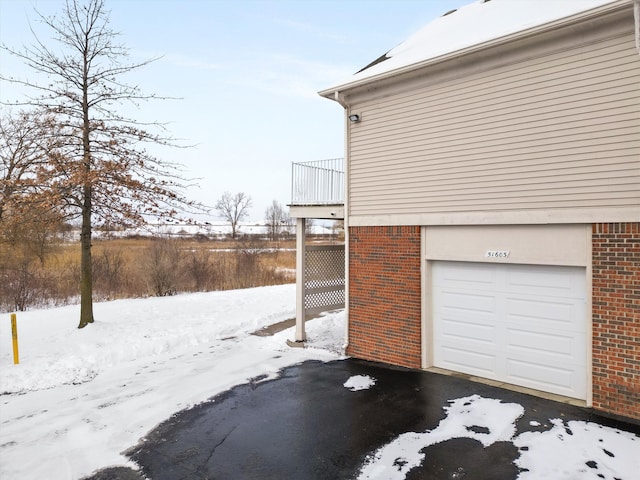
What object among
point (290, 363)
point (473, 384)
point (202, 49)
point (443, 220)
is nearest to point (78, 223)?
point (290, 363)

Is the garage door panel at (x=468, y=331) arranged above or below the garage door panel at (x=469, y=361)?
above

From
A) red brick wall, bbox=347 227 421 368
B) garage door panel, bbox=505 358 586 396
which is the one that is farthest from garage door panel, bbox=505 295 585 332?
red brick wall, bbox=347 227 421 368

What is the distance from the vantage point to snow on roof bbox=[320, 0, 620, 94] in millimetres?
5777

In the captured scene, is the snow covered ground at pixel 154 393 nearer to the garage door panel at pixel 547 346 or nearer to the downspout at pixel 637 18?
the garage door panel at pixel 547 346

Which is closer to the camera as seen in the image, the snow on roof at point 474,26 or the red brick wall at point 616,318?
the red brick wall at point 616,318

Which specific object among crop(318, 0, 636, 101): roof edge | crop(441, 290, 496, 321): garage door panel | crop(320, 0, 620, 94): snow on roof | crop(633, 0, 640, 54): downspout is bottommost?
crop(441, 290, 496, 321): garage door panel

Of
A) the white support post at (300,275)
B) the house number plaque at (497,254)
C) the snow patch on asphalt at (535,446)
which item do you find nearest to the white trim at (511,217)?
the house number plaque at (497,254)

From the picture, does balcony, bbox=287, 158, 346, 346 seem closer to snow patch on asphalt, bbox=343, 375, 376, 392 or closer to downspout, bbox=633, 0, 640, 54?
snow patch on asphalt, bbox=343, 375, 376, 392

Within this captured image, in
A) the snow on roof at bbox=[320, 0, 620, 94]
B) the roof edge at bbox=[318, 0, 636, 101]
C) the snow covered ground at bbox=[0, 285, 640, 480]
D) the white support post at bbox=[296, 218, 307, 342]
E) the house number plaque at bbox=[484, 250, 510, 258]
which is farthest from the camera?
the white support post at bbox=[296, 218, 307, 342]

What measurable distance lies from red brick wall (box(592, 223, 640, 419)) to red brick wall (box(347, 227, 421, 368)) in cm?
272

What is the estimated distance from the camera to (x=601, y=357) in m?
5.44

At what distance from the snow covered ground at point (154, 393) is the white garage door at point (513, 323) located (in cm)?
91

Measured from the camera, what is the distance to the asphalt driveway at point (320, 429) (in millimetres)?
4234

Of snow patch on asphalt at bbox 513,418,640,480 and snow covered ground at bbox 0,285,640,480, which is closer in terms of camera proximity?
snow patch on asphalt at bbox 513,418,640,480
